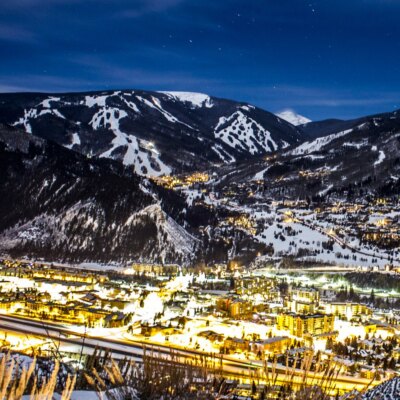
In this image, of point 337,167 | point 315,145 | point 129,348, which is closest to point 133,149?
point 315,145

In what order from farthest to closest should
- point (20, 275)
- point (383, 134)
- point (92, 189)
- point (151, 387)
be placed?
point (383, 134)
point (92, 189)
point (20, 275)
point (151, 387)

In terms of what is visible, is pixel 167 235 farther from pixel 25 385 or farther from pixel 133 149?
pixel 133 149

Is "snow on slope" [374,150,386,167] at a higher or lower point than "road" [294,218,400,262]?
higher

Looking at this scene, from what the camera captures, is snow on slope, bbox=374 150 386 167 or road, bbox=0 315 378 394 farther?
snow on slope, bbox=374 150 386 167

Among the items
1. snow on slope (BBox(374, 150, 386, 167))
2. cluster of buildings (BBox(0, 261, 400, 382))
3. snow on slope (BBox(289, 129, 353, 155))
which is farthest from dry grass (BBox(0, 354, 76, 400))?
snow on slope (BBox(289, 129, 353, 155))

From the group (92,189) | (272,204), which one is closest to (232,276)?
(92,189)

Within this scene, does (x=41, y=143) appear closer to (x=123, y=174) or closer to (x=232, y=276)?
(x=123, y=174)

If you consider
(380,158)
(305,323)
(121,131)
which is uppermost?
(121,131)

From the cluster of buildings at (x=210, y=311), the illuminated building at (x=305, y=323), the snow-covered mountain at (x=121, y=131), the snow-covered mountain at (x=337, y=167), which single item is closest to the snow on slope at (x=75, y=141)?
the snow-covered mountain at (x=121, y=131)

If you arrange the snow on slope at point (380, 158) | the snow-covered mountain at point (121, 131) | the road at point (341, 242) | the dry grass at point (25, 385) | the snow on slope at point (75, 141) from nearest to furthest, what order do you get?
the dry grass at point (25, 385)
the road at point (341, 242)
the snow on slope at point (380, 158)
the snow-covered mountain at point (121, 131)
the snow on slope at point (75, 141)

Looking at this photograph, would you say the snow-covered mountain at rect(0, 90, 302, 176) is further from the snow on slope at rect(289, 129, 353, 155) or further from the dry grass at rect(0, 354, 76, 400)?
the dry grass at rect(0, 354, 76, 400)

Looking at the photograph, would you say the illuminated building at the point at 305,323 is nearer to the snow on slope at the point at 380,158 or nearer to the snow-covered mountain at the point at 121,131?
the snow on slope at the point at 380,158
